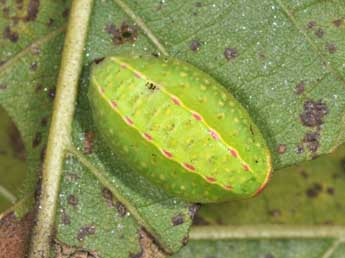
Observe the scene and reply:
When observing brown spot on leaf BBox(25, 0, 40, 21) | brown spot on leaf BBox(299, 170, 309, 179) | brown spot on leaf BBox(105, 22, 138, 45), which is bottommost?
brown spot on leaf BBox(299, 170, 309, 179)

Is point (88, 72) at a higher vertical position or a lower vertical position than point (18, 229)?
higher

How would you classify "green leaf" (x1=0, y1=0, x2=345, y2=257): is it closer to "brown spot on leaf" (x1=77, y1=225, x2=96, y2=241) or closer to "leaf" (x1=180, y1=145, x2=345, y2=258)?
"brown spot on leaf" (x1=77, y1=225, x2=96, y2=241)

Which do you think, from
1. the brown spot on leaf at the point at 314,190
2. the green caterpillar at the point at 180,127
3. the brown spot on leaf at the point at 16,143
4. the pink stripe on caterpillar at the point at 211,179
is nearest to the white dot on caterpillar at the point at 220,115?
the green caterpillar at the point at 180,127

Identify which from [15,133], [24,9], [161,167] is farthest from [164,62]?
[15,133]

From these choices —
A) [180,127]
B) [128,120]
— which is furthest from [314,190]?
[128,120]

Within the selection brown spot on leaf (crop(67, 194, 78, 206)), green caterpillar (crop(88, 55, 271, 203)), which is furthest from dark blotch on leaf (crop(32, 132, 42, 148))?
green caterpillar (crop(88, 55, 271, 203))

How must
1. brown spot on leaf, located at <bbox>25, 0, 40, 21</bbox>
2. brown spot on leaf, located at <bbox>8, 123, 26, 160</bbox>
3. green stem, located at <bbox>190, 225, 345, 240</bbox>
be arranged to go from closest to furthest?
brown spot on leaf, located at <bbox>25, 0, 40, 21</bbox>
green stem, located at <bbox>190, 225, 345, 240</bbox>
brown spot on leaf, located at <bbox>8, 123, 26, 160</bbox>

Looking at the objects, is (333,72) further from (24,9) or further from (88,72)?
(24,9)
